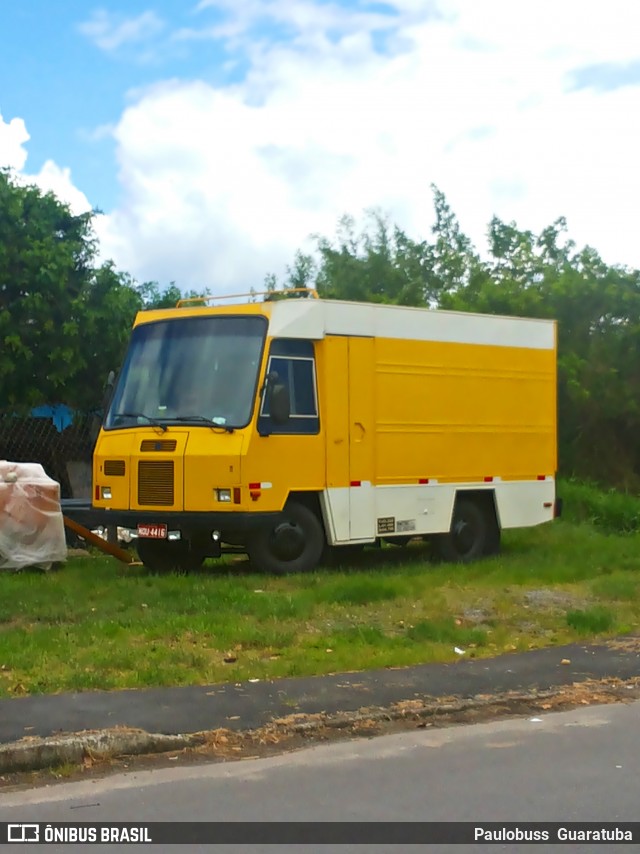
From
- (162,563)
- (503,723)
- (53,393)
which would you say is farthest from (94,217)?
(503,723)

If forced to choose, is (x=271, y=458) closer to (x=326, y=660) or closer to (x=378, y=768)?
(x=326, y=660)

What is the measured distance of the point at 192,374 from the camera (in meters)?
15.1

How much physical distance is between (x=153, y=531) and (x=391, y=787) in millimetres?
8568

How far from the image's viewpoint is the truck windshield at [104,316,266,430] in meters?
14.8

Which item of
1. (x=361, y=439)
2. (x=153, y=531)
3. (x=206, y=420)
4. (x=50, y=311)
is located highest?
(x=50, y=311)

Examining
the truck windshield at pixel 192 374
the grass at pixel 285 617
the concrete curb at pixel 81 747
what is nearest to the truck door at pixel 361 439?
the grass at pixel 285 617

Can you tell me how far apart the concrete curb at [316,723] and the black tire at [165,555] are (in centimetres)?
747

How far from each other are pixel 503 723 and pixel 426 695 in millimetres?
677

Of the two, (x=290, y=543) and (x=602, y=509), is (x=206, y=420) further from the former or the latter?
(x=602, y=509)

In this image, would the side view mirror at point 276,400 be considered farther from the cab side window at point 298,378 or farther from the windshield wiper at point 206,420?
the windshield wiper at point 206,420

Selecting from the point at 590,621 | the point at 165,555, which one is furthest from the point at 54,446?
the point at 590,621

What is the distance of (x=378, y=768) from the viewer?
7.12 meters

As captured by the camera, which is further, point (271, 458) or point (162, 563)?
point (162, 563)

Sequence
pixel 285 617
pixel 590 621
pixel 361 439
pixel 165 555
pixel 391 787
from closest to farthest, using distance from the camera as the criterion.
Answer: pixel 391 787
pixel 285 617
pixel 590 621
pixel 361 439
pixel 165 555
